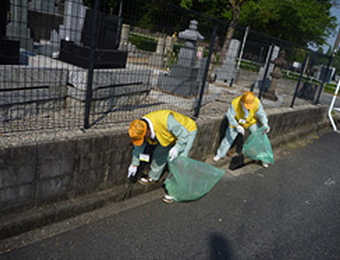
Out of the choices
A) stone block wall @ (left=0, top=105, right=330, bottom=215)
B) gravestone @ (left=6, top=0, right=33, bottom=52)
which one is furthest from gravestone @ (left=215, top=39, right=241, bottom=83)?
stone block wall @ (left=0, top=105, right=330, bottom=215)

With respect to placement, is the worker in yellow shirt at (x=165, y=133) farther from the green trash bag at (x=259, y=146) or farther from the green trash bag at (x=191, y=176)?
the green trash bag at (x=259, y=146)

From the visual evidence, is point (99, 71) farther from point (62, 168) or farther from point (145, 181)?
point (62, 168)

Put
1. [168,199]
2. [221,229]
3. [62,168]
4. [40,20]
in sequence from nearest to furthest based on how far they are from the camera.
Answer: [62,168], [221,229], [168,199], [40,20]

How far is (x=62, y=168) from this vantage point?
310 centimetres

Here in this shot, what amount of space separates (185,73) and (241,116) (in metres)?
3.11

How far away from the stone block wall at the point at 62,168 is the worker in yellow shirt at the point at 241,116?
2120 mm

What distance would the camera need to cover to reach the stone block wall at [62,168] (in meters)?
2.75

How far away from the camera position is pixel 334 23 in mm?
30734

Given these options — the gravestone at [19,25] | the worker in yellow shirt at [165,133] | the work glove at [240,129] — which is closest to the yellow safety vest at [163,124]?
the worker in yellow shirt at [165,133]

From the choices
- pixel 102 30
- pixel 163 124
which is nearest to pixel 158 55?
pixel 163 124

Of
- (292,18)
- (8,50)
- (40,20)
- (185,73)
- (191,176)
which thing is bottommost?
(191,176)

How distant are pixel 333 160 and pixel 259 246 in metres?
4.68

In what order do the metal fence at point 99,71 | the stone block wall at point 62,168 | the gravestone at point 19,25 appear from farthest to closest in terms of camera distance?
the gravestone at point 19,25 < the metal fence at point 99,71 < the stone block wall at point 62,168

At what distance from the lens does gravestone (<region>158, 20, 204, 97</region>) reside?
731 centimetres
